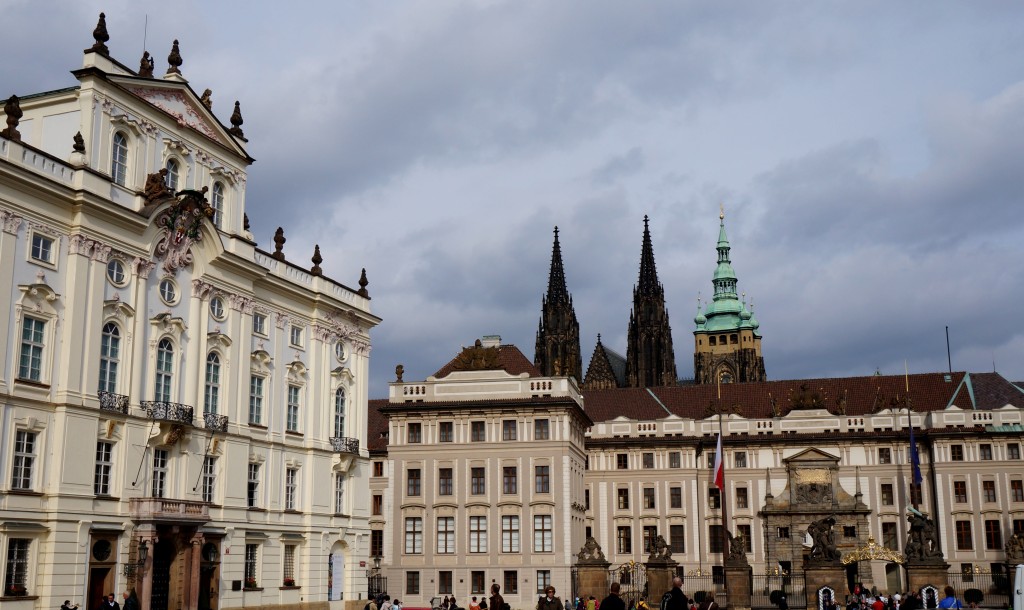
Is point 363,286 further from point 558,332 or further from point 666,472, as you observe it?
point 558,332

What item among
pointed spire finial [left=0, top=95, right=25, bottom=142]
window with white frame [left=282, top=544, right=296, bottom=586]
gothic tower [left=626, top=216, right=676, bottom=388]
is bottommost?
window with white frame [left=282, top=544, right=296, bottom=586]

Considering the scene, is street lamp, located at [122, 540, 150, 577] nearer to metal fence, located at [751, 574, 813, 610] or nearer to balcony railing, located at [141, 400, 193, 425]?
balcony railing, located at [141, 400, 193, 425]

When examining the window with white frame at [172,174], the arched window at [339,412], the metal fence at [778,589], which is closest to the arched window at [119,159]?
the window with white frame at [172,174]

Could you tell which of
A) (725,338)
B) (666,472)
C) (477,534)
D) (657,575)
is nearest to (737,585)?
(657,575)

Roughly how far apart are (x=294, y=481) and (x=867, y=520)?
39.7m

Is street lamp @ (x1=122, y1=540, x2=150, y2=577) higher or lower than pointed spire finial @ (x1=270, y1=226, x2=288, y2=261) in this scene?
lower

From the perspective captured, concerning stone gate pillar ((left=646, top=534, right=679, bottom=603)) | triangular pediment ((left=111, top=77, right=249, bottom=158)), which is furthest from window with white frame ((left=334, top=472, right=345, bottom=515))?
triangular pediment ((left=111, top=77, right=249, bottom=158))

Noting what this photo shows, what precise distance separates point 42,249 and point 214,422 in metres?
9.16

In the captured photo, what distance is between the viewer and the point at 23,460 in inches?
1245

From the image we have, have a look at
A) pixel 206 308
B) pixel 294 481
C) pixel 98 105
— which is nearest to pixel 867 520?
pixel 294 481

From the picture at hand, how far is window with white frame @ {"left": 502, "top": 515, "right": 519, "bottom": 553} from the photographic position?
2381 inches

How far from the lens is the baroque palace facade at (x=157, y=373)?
3209 centimetres

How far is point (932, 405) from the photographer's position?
2933 inches

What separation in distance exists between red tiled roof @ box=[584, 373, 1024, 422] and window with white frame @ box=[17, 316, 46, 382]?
48467mm
